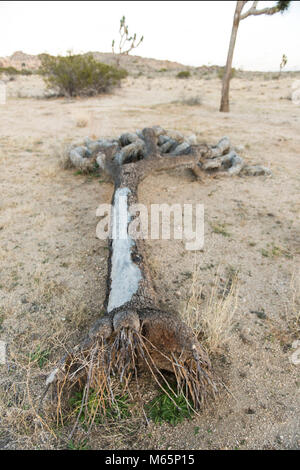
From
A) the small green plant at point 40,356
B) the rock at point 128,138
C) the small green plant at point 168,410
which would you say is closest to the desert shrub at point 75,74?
the rock at point 128,138

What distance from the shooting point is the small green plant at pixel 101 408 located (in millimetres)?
1813

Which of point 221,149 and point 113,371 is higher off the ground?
point 221,149

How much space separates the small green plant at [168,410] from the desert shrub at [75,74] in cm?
1555

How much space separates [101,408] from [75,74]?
1599 centimetres

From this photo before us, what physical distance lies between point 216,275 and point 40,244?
223cm

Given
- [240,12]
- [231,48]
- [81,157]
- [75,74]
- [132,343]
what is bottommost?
[132,343]

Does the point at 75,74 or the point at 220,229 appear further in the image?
the point at 75,74

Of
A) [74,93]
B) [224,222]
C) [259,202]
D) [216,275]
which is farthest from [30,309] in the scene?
[74,93]

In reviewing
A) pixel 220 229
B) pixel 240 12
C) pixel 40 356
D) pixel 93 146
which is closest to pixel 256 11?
pixel 240 12

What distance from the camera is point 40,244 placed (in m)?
3.70

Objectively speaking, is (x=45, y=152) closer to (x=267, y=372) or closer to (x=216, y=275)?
(x=216, y=275)

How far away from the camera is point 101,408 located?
1.88 metres

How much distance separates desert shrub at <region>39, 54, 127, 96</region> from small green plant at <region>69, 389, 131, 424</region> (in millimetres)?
15440

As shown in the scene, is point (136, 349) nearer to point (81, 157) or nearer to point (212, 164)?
point (212, 164)
